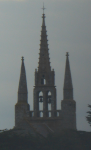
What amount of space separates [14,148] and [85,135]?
1001 centimetres

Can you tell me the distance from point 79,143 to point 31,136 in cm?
529

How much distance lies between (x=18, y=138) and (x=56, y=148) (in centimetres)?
424

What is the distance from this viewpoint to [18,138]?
625ft

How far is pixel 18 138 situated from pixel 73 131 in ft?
26.3

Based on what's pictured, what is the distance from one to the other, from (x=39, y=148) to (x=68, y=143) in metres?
3.62

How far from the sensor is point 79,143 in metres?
192

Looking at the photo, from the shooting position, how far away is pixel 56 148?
190250mm

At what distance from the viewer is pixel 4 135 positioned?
190 m

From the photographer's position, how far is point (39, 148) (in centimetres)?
18938

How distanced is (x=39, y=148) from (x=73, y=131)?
757cm

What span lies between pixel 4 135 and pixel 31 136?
11.8ft

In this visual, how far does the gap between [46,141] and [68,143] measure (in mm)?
2438

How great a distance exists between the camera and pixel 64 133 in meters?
194

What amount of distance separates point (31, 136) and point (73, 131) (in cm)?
581
